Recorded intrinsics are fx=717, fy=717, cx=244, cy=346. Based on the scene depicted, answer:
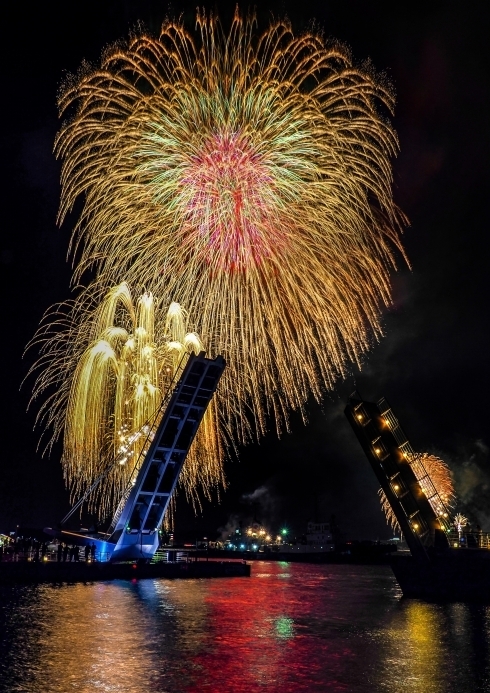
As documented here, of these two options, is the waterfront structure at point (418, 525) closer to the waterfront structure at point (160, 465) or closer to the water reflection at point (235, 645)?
the water reflection at point (235, 645)

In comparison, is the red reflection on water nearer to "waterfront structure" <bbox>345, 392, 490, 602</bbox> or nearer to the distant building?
"waterfront structure" <bbox>345, 392, 490, 602</bbox>

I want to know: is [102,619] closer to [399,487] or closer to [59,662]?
[59,662]

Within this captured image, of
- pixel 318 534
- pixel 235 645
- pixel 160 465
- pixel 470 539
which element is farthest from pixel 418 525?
pixel 318 534

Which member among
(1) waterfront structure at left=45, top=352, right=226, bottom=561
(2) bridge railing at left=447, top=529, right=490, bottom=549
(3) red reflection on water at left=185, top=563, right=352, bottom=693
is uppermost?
(1) waterfront structure at left=45, top=352, right=226, bottom=561

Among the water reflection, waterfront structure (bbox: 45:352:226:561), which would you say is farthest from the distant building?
the water reflection

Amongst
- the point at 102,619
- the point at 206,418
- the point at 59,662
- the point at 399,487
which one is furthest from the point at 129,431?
the point at 59,662

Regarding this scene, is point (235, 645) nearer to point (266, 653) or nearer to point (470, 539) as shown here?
point (266, 653)
